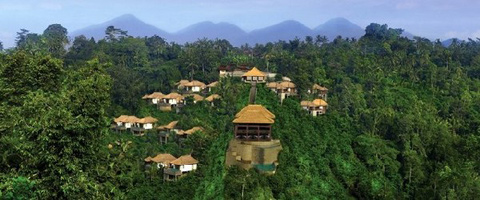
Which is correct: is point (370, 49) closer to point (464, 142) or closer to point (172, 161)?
point (464, 142)

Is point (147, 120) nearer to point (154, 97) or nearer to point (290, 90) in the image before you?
point (154, 97)

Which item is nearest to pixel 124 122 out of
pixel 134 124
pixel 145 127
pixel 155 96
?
pixel 134 124

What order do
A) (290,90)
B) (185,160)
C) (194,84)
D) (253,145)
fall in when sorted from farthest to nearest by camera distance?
(194,84) < (290,90) < (185,160) < (253,145)

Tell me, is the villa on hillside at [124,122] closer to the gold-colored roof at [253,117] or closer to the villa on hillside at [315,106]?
the villa on hillside at [315,106]

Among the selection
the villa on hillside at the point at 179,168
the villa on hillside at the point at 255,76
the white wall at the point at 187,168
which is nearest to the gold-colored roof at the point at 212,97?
the villa on hillside at the point at 255,76

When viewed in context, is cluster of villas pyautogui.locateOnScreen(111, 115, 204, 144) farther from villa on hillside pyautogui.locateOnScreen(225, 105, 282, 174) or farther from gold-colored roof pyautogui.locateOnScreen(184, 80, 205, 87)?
villa on hillside pyautogui.locateOnScreen(225, 105, 282, 174)

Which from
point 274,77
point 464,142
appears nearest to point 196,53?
point 274,77

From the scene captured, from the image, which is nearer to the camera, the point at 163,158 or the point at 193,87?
the point at 163,158
